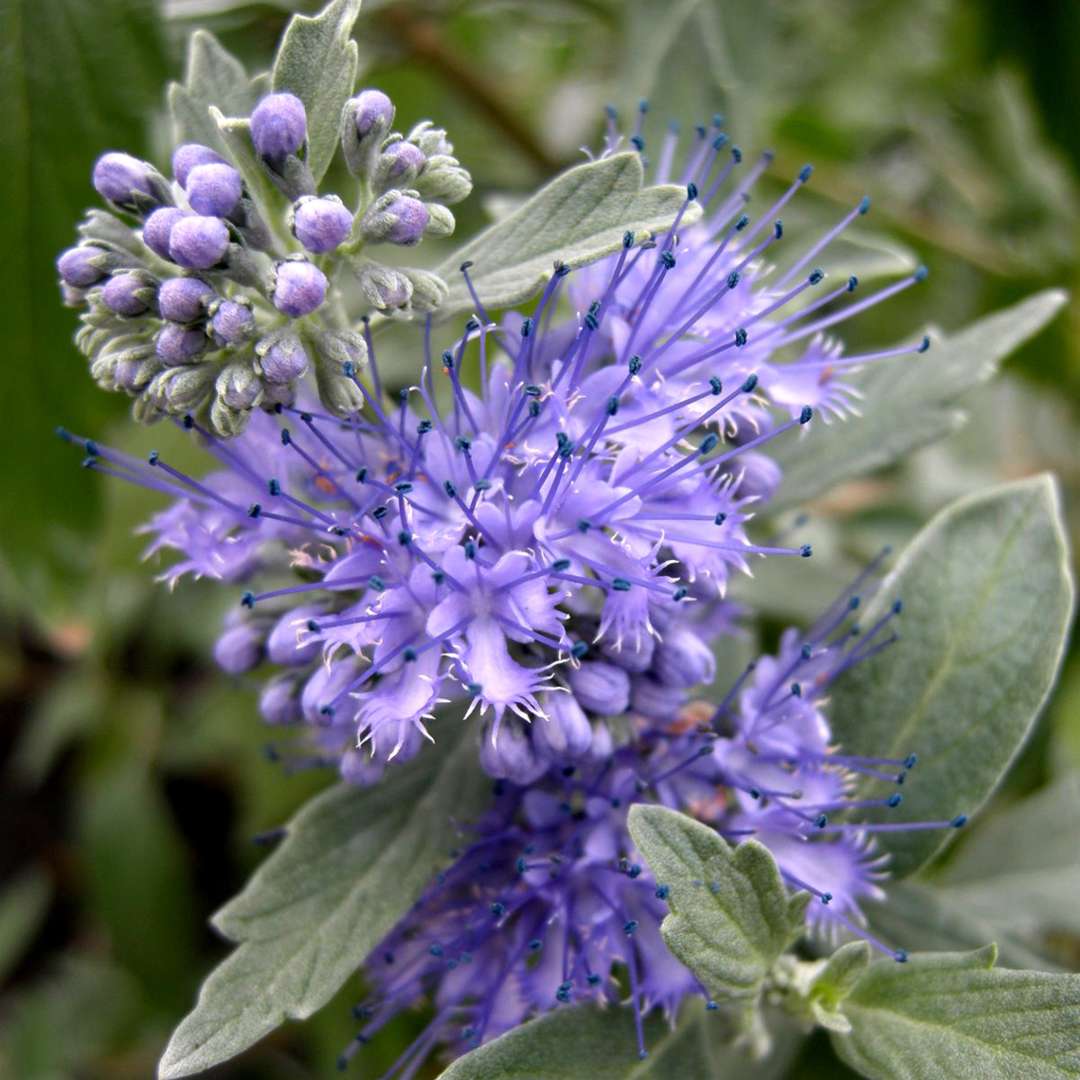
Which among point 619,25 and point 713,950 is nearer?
point 713,950

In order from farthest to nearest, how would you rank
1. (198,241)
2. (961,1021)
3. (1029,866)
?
(1029,866) < (961,1021) < (198,241)

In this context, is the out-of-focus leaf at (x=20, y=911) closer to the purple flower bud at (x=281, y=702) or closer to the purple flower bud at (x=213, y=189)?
the purple flower bud at (x=281, y=702)

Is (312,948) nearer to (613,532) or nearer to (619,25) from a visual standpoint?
(613,532)

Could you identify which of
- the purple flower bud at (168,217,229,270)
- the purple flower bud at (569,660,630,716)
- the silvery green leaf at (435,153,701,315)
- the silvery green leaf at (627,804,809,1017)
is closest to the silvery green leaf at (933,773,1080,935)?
the silvery green leaf at (627,804,809,1017)

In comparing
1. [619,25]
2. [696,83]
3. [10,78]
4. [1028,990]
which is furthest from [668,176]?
[1028,990]

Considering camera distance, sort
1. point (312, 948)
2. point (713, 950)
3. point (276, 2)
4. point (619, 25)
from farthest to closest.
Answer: point (619, 25) → point (276, 2) → point (312, 948) → point (713, 950)

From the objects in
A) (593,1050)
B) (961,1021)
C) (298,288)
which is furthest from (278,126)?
(961,1021)

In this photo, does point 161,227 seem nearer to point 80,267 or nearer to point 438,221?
point 80,267
